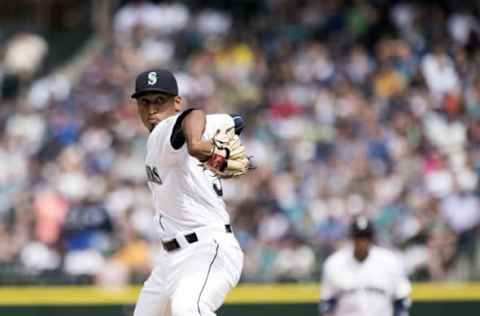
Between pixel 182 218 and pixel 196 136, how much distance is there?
2.61ft

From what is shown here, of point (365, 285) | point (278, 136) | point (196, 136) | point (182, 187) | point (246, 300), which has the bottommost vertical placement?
point (246, 300)

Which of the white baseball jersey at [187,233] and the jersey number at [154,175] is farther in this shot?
the jersey number at [154,175]

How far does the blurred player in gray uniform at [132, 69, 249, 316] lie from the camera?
731cm

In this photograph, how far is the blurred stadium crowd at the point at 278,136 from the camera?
13.5 m

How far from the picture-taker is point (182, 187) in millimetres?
7484

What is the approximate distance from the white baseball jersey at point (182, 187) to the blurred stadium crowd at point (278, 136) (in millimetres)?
4839

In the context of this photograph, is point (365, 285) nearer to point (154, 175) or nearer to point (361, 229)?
point (361, 229)

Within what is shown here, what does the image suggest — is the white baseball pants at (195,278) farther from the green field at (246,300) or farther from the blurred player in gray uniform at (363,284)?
the green field at (246,300)

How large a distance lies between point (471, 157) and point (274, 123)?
2.44 metres

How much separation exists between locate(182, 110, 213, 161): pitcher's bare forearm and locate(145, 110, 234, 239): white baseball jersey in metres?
0.34

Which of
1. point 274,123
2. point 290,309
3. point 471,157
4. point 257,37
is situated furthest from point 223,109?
point 290,309

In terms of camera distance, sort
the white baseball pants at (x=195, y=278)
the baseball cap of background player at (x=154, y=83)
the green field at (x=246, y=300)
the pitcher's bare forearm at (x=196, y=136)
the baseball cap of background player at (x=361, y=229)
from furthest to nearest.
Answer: the green field at (x=246, y=300) → the baseball cap of background player at (x=361, y=229) → the baseball cap of background player at (x=154, y=83) → the white baseball pants at (x=195, y=278) → the pitcher's bare forearm at (x=196, y=136)

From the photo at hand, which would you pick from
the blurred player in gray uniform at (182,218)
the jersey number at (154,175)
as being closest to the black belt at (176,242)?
the blurred player in gray uniform at (182,218)

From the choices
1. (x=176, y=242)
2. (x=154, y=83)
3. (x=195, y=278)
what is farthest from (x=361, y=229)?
(x=154, y=83)
